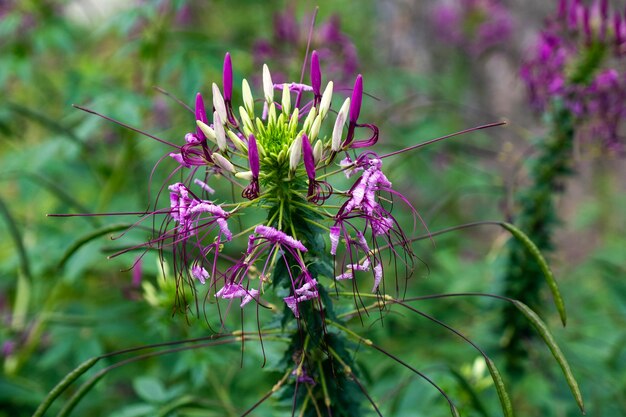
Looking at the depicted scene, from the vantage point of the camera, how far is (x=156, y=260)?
1.88 m

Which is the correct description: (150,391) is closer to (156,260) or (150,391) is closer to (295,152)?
(156,260)

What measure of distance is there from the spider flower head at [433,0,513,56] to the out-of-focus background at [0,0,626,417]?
26 millimetres

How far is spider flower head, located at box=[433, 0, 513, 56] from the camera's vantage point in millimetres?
3650

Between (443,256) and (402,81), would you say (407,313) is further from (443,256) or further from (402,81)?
(402,81)

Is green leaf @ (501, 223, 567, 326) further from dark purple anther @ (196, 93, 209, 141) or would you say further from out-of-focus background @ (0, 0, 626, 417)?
dark purple anther @ (196, 93, 209, 141)

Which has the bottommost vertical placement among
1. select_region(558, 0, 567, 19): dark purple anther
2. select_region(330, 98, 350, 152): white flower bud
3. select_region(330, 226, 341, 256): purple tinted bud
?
select_region(330, 226, 341, 256): purple tinted bud

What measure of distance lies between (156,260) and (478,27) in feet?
8.86

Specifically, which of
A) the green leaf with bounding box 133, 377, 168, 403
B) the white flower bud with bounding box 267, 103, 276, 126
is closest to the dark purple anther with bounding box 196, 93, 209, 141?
the white flower bud with bounding box 267, 103, 276, 126

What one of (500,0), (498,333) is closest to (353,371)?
(498,333)

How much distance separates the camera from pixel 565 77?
6.47 feet

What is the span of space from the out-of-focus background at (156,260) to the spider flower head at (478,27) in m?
0.03

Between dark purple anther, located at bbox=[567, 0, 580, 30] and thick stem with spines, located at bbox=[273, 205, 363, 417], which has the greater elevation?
dark purple anther, located at bbox=[567, 0, 580, 30]

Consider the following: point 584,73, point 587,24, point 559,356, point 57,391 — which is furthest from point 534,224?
point 57,391

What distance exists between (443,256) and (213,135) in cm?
187
